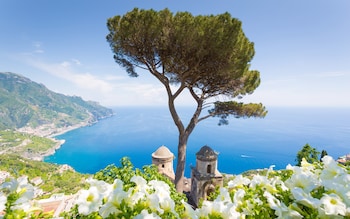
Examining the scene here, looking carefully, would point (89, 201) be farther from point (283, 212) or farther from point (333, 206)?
point (333, 206)

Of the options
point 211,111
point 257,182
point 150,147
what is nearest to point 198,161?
point 211,111

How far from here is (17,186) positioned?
3.89 ft

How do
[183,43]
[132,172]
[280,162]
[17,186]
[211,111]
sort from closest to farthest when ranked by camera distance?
1. [17,186]
2. [132,172]
3. [183,43]
4. [211,111]
5. [280,162]

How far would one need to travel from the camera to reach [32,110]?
128875 millimetres

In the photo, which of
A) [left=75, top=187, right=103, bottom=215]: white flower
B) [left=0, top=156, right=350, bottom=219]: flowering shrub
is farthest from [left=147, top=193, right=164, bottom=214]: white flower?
[left=75, top=187, right=103, bottom=215]: white flower

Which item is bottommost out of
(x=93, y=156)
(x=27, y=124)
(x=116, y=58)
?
(x=93, y=156)

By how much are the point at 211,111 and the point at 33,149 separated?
85142 mm

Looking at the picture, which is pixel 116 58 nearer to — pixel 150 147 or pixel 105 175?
pixel 105 175

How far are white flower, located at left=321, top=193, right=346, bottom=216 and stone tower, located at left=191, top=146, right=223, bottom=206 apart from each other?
28.4 ft

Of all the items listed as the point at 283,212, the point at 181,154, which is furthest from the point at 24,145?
the point at 283,212

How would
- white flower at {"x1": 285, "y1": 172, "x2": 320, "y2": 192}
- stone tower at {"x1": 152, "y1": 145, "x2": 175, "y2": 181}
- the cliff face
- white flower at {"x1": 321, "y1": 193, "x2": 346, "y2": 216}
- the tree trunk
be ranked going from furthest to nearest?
the cliff face, stone tower at {"x1": 152, "y1": 145, "x2": 175, "y2": 181}, the tree trunk, white flower at {"x1": 285, "y1": 172, "x2": 320, "y2": 192}, white flower at {"x1": 321, "y1": 193, "x2": 346, "y2": 216}

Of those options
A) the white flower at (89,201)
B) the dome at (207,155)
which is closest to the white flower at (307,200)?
the white flower at (89,201)

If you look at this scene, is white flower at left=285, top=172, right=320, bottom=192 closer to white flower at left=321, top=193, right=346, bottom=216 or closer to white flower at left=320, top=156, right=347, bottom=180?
white flower at left=320, top=156, right=347, bottom=180

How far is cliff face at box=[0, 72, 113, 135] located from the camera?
11712 cm
